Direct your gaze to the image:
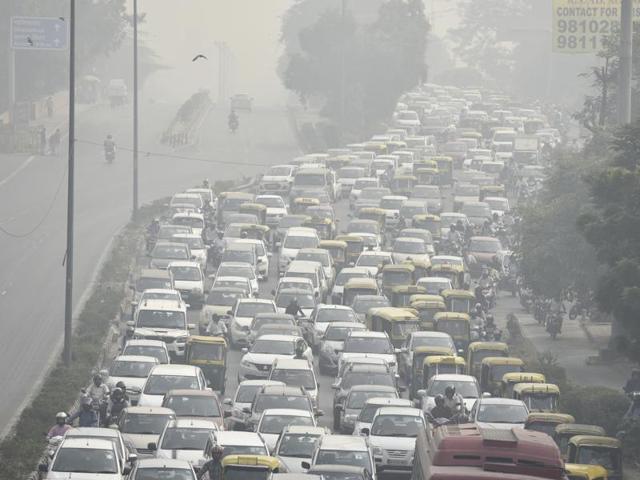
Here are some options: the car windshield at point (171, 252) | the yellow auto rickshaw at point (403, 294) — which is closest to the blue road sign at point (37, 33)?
the car windshield at point (171, 252)

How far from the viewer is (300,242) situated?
210 ft

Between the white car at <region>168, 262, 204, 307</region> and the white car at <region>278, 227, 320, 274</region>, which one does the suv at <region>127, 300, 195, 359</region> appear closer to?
the white car at <region>168, 262, 204, 307</region>

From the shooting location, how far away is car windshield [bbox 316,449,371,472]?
104 ft

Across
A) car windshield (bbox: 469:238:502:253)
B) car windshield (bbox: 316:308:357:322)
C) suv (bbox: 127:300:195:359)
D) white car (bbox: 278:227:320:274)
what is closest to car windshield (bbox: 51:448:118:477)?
suv (bbox: 127:300:195:359)

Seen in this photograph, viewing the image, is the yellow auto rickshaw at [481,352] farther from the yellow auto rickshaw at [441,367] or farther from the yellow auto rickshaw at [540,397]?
the yellow auto rickshaw at [540,397]

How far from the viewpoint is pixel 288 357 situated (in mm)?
45500

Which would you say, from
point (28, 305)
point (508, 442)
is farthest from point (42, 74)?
point (508, 442)

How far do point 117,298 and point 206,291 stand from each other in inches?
100

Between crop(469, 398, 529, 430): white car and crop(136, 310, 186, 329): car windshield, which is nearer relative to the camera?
crop(469, 398, 529, 430): white car

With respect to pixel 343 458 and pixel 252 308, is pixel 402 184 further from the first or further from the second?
pixel 343 458

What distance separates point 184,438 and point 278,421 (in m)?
3.07

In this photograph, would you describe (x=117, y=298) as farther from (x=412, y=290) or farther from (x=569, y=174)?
(x=569, y=174)

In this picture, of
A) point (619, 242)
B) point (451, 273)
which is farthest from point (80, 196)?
point (619, 242)

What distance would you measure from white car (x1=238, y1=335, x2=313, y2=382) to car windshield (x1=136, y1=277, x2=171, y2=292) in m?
8.60
